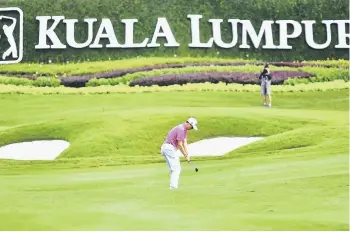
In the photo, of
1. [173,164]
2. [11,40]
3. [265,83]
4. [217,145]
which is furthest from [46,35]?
[173,164]

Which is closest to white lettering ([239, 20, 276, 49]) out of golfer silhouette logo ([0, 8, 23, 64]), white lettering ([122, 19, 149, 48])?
white lettering ([122, 19, 149, 48])

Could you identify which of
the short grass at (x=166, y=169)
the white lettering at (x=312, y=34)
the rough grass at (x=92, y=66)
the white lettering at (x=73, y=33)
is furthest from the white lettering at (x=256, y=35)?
the white lettering at (x=73, y=33)

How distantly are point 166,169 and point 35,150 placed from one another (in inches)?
105

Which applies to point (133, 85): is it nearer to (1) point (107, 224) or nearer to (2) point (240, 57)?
(2) point (240, 57)

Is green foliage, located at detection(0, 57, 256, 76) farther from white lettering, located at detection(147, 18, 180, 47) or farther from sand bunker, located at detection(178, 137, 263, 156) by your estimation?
sand bunker, located at detection(178, 137, 263, 156)

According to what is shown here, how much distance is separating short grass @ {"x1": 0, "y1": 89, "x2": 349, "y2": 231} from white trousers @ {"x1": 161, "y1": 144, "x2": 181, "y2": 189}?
0.13m

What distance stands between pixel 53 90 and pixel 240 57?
3115mm

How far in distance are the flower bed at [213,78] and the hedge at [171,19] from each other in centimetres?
30

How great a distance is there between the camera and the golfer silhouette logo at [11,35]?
1437 cm

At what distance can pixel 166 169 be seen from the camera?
11922 millimetres

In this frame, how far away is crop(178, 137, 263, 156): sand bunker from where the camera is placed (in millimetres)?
13484

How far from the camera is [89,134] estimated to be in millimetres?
13492

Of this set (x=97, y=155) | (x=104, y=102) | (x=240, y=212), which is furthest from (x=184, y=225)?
(x=104, y=102)

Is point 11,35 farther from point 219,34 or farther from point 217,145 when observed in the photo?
point 217,145
